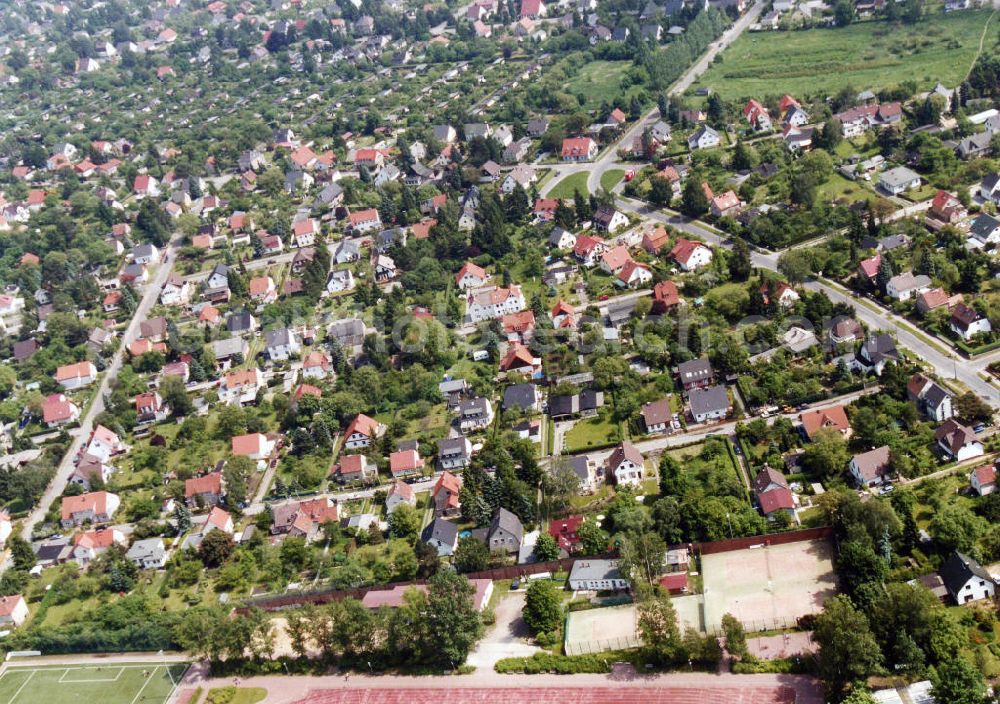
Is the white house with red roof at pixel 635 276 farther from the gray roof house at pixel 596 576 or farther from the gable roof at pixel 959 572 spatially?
the gable roof at pixel 959 572

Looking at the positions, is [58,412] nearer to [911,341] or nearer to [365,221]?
[365,221]

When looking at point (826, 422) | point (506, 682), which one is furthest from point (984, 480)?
point (506, 682)

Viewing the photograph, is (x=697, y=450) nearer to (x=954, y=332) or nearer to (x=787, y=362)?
(x=787, y=362)

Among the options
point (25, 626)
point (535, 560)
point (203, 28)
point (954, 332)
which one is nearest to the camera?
point (535, 560)

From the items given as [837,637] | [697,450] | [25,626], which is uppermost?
[837,637]

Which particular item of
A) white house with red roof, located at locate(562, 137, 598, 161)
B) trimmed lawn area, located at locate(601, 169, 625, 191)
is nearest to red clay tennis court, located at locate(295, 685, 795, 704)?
trimmed lawn area, located at locate(601, 169, 625, 191)

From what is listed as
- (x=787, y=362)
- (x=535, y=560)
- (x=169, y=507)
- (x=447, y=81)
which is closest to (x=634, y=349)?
(x=787, y=362)
